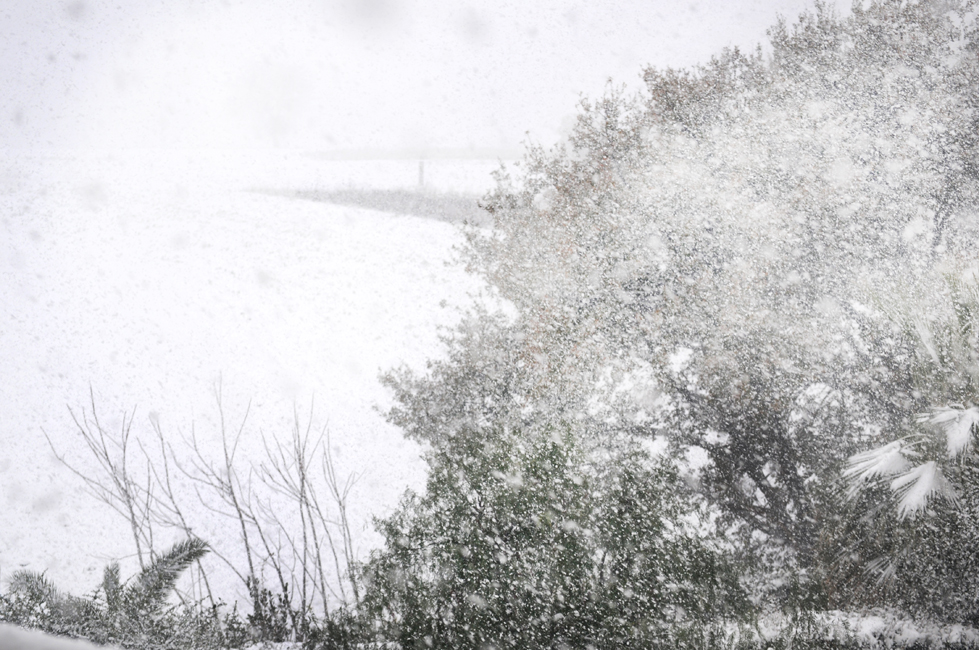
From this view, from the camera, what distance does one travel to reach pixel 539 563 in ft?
18.1

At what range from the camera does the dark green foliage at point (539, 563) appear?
5.32 meters

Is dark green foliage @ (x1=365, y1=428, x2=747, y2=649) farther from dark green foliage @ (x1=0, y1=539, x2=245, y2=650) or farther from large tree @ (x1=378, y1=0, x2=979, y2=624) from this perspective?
dark green foliage @ (x1=0, y1=539, x2=245, y2=650)

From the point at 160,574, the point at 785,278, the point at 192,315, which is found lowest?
the point at 160,574

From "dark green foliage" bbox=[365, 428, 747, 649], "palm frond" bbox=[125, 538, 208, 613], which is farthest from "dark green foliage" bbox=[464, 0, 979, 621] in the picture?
"palm frond" bbox=[125, 538, 208, 613]

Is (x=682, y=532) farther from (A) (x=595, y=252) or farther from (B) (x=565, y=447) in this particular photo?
(A) (x=595, y=252)

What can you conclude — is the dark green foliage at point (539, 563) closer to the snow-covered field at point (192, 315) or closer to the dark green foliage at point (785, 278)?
the dark green foliage at point (785, 278)

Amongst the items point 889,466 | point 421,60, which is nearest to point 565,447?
point 889,466

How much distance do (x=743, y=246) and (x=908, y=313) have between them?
2.07m

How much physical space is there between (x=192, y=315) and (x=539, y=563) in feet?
50.0

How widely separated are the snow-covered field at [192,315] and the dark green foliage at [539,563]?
3998 millimetres

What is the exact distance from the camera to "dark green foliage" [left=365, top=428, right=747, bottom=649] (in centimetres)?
532

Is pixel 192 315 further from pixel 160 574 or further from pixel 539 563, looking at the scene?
pixel 539 563

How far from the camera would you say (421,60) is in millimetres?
20516

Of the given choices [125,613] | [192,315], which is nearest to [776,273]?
[125,613]
